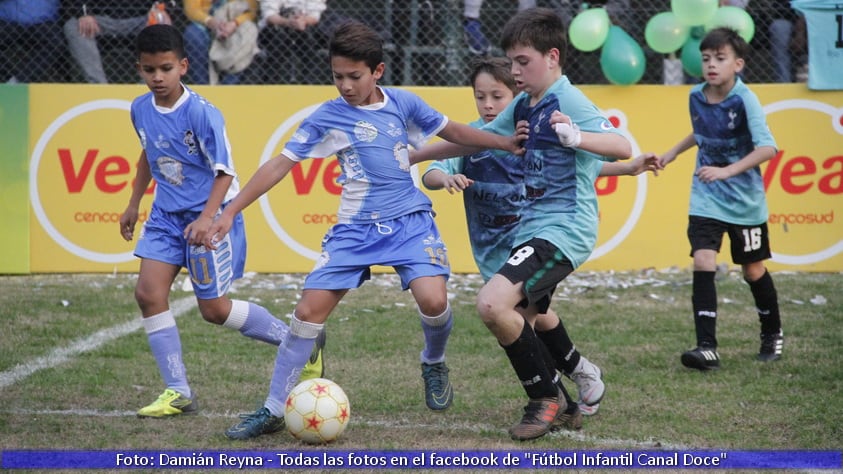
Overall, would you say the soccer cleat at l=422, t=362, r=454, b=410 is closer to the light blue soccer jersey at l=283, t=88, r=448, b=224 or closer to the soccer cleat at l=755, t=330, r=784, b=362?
the light blue soccer jersey at l=283, t=88, r=448, b=224

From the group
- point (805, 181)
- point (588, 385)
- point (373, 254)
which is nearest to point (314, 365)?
point (373, 254)

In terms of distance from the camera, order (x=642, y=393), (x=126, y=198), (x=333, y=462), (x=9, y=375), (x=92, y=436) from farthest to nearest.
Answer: (x=126, y=198) → (x=9, y=375) → (x=642, y=393) → (x=92, y=436) → (x=333, y=462)

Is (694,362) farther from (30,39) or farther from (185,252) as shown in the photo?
(30,39)

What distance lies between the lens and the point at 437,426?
493 centimetres

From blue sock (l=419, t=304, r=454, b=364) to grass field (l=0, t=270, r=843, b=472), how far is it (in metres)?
0.26

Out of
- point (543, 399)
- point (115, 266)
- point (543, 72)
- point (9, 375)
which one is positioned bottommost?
point (115, 266)

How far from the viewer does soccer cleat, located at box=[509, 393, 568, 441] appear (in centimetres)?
464

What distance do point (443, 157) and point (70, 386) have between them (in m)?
2.29

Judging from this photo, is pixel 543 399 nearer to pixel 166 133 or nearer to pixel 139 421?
pixel 139 421

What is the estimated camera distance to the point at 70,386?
5.70 m

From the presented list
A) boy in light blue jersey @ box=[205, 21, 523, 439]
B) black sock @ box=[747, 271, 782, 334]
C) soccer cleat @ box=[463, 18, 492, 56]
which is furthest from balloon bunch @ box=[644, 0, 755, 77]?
boy in light blue jersey @ box=[205, 21, 523, 439]

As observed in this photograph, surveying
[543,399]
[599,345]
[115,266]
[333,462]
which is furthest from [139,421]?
[115,266]

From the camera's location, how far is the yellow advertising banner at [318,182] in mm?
9648

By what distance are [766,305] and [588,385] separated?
1942 mm
